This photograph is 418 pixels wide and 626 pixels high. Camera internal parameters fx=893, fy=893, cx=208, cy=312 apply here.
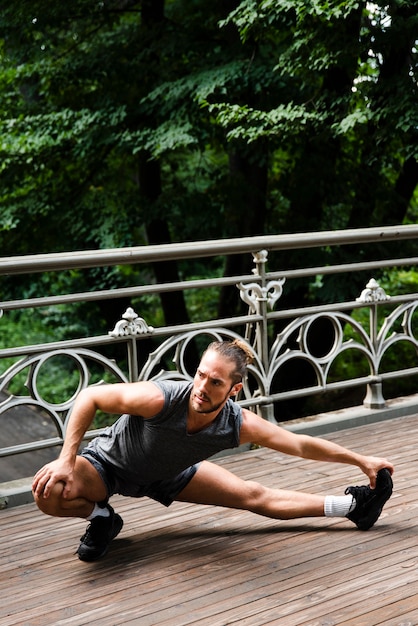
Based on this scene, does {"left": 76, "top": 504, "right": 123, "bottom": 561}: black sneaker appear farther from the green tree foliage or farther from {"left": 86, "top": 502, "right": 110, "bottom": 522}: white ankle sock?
the green tree foliage

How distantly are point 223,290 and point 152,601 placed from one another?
878 centimetres

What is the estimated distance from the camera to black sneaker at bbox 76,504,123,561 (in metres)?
3.73

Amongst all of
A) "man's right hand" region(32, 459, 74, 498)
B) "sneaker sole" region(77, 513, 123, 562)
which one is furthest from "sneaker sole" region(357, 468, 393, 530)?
"man's right hand" region(32, 459, 74, 498)

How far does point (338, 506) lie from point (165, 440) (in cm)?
91

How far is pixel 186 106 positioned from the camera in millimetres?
9648

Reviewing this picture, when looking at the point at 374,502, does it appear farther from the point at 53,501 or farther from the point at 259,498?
the point at 53,501

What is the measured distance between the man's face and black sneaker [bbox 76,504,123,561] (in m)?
0.65

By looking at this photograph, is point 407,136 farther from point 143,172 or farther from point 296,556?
point 296,556

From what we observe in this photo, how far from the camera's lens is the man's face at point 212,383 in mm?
3506

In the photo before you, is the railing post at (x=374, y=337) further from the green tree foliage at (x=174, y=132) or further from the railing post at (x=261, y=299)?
the green tree foliage at (x=174, y=132)

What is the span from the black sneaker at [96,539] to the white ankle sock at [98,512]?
1 centimetres

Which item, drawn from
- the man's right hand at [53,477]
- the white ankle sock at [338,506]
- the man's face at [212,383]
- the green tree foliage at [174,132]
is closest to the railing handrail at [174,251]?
the man's right hand at [53,477]

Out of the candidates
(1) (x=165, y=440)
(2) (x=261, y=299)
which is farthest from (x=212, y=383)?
(2) (x=261, y=299)

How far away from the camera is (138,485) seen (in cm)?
389
